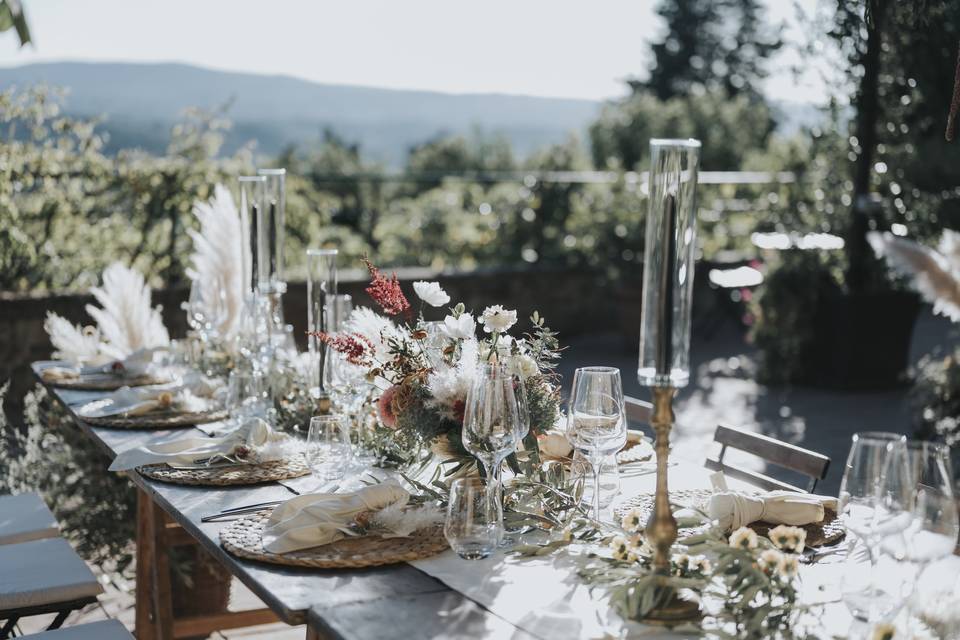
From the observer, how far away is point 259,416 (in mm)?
3008

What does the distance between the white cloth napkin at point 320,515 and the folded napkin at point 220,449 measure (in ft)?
1.77

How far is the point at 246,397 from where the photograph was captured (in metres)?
3.01

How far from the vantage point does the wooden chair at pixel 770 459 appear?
2.61 meters

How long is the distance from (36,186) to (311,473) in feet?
16.1

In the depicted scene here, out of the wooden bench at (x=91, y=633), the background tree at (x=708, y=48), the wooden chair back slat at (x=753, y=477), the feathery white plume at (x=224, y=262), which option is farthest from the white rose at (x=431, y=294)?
the background tree at (x=708, y=48)

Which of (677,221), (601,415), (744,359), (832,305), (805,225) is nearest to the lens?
(677,221)

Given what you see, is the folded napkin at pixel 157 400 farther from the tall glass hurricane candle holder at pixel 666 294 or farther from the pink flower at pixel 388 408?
the tall glass hurricane candle holder at pixel 666 294

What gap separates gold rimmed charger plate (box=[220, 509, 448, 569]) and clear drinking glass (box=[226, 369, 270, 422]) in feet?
2.94

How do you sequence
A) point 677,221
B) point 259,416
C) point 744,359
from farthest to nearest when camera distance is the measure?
point 744,359
point 259,416
point 677,221

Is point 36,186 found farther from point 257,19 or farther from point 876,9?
point 257,19

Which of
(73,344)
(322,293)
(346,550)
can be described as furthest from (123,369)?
(346,550)

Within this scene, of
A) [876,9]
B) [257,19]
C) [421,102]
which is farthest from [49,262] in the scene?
[421,102]

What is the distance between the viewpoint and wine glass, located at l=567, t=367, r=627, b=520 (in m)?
2.12

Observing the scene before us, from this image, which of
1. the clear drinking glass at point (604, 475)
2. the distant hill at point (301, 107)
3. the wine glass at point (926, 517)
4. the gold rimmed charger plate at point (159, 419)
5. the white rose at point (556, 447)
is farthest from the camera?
the distant hill at point (301, 107)
